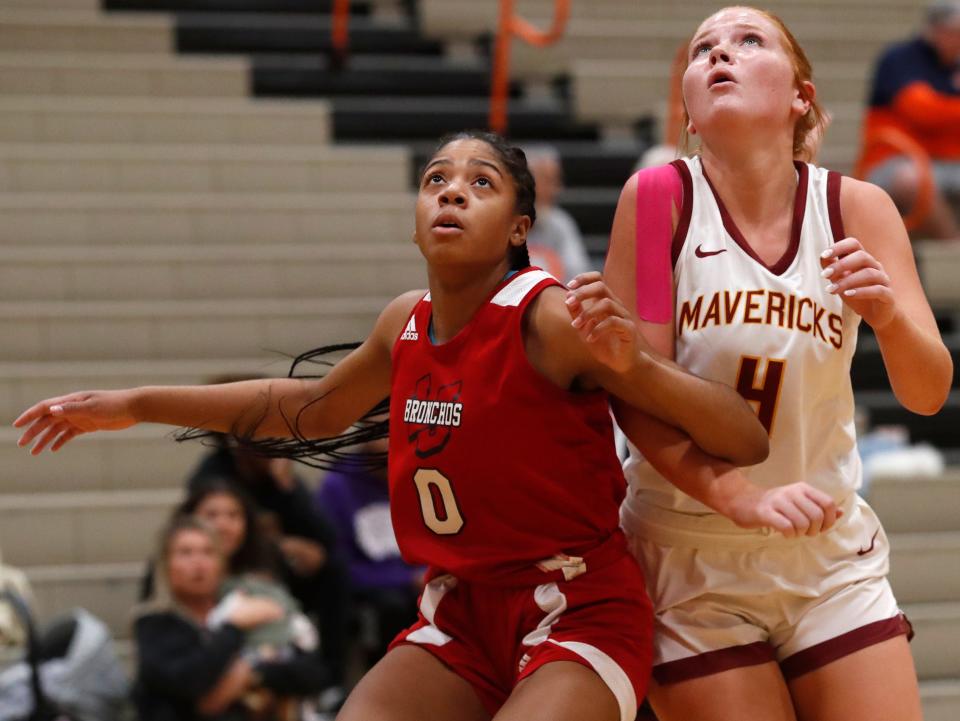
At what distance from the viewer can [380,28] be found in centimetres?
862

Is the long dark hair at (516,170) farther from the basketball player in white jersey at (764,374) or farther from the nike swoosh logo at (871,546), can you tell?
the nike swoosh logo at (871,546)

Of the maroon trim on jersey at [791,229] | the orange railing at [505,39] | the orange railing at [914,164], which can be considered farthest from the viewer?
the orange railing at [505,39]

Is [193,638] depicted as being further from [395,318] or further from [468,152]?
[468,152]

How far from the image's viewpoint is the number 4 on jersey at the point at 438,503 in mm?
2553

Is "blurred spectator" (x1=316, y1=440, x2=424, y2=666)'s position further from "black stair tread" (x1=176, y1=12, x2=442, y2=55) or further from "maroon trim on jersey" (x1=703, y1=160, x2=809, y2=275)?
"black stair tread" (x1=176, y1=12, x2=442, y2=55)

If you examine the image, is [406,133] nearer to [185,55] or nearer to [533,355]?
[185,55]

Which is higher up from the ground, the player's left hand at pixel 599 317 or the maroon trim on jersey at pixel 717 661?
the player's left hand at pixel 599 317

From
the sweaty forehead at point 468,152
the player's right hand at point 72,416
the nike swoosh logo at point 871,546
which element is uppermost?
the sweaty forehead at point 468,152

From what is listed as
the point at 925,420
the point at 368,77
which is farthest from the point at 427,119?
the point at 925,420

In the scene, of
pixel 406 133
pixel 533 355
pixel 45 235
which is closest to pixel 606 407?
pixel 533 355

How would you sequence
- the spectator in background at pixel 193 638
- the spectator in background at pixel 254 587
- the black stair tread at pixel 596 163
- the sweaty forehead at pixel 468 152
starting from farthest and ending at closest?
the black stair tread at pixel 596 163 < the spectator in background at pixel 254 587 < the spectator in background at pixel 193 638 < the sweaty forehead at pixel 468 152

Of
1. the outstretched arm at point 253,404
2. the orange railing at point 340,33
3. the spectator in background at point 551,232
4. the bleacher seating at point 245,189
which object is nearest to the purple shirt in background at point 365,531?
the bleacher seating at point 245,189

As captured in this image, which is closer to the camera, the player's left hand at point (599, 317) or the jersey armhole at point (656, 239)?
the player's left hand at point (599, 317)

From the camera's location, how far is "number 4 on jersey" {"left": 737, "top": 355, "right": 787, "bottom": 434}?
2500mm
